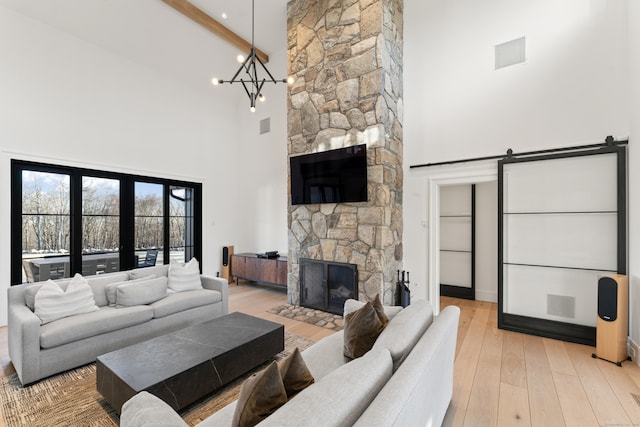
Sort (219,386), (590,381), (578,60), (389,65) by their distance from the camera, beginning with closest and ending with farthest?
(219,386)
(590,381)
(578,60)
(389,65)

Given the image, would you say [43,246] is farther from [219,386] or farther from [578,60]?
[578,60]

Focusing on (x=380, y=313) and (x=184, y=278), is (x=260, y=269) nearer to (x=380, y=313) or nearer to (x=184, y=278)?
(x=184, y=278)

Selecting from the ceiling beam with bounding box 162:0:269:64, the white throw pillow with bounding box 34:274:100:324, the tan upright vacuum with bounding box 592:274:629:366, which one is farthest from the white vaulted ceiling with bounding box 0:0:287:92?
Answer: the tan upright vacuum with bounding box 592:274:629:366

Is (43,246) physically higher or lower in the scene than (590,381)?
higher

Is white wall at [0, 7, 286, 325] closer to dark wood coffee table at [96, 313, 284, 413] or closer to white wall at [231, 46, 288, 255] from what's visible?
white wall at [231, 46, 288, 255]

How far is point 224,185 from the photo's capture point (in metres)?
6.64

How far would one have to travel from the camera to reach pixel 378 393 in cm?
120

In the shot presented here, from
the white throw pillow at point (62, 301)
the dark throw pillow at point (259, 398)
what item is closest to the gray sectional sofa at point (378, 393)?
the dark throw pillow at point (259, 398)

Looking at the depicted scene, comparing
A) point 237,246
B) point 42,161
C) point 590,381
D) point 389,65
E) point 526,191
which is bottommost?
point 590,381

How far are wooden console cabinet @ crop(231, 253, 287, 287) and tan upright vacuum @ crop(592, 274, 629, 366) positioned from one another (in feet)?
Answer: 13.9

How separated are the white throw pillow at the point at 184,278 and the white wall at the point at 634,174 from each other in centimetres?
499

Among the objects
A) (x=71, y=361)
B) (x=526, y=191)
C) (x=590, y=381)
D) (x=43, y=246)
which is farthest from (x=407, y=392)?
(x=43, y=246)

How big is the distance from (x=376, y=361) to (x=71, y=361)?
299 centimetres

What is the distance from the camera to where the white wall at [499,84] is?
10.5 ft
